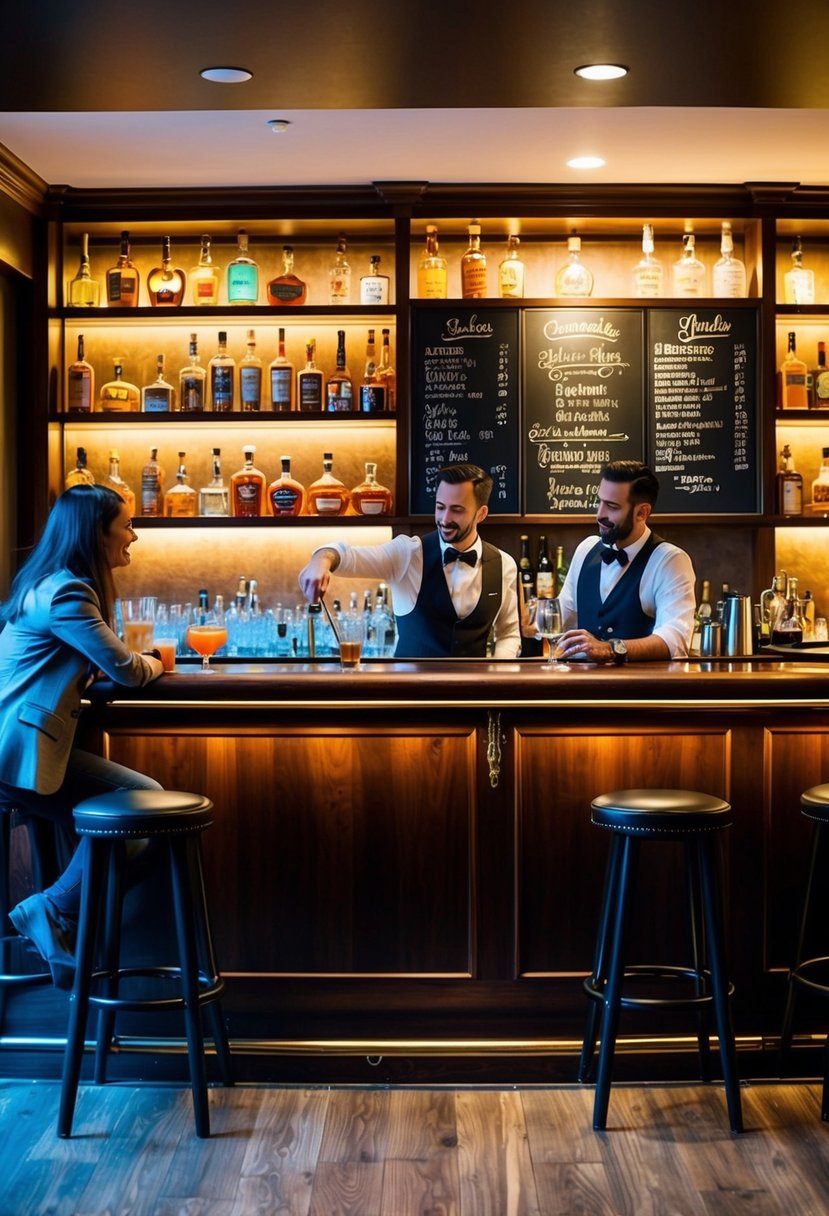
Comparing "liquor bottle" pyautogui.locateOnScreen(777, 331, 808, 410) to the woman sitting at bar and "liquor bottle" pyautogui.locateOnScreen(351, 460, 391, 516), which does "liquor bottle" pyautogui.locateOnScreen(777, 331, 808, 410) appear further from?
the woman sitting at bar

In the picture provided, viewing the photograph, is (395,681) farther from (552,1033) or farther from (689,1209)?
(689,1209)

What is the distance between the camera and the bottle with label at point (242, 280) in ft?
17.9

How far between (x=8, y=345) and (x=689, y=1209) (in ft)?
13.5

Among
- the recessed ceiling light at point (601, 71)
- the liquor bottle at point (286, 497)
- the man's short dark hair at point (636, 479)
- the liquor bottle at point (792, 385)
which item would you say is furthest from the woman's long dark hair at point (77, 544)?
the liquor bottle at point (792, 385)

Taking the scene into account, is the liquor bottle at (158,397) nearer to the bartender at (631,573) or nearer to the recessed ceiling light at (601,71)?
the bartender at (631,573)

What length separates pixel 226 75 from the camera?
367 centimetres

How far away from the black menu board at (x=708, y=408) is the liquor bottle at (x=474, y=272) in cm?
71

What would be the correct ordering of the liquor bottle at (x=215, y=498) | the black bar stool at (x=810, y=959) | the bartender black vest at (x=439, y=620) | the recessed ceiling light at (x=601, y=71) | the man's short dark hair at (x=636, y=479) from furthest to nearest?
1. the liquor bottle at (x=215, y=498)
2. the bartender black vest at (x=439, y=620)
3. the man's short dark hair at (x=636, y=479)
4. the recessed ceiling light at (x=601, y=71)
5. the black bar stool at (x=810, y=959)

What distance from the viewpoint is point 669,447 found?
5516 mm

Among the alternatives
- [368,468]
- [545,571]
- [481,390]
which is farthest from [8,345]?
[545,571]

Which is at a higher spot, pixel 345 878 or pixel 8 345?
pixel 8 345

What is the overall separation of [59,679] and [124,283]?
8.89 feet

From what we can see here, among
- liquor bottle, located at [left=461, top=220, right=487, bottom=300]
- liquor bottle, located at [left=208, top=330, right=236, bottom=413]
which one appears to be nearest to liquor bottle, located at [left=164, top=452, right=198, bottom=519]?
liquor bottle, located at [left=208, top=330, right=236, bottom=413]

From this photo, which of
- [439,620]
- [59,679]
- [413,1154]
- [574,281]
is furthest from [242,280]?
[413,1154]
